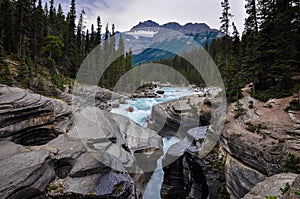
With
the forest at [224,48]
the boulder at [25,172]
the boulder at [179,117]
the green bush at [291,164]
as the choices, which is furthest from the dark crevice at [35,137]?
the green bush at [291,164]

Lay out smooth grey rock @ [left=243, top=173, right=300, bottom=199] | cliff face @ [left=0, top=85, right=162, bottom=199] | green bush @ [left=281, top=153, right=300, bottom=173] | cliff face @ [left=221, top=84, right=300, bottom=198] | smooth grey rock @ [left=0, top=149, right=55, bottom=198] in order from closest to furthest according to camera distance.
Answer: smooth grey rock @ [left=243, top=173, right=300, bottom=199], smooth grey rock @ [left=0, top=149, right=55, bottom=198], green bush @ [left=281, top=153, right=300, bottom=173], cliff face @ [left=0, top=85, right=162, bottom=199], cliff face @ [left=221, top=84, right=300, bottom=198]

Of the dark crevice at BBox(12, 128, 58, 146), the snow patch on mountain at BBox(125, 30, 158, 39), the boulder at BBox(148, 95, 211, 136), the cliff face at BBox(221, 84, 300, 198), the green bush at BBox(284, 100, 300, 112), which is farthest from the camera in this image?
the boulder at BBox(148, 95, 211, 136)

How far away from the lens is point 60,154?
31.0 ft

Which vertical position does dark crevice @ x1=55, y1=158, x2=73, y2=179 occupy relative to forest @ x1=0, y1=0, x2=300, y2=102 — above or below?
below

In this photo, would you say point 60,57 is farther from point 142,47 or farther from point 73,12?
point 142,47

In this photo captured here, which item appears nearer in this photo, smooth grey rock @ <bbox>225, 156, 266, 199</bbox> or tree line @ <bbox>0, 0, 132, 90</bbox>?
smooth grey rock @ <bbox>225, 156, 266, 199</bbox>

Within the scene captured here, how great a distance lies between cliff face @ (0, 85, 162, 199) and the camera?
7.62 m

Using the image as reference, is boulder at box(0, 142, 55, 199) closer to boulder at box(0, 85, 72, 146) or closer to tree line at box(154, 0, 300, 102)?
boulder at box(0, 85, 72, 146)

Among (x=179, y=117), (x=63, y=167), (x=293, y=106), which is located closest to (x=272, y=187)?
(x=293, y=106)

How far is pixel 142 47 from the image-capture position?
18.7 metres

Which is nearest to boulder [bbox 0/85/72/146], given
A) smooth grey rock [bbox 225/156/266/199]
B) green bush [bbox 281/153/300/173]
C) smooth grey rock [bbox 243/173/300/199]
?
smooth grey rock [bbox 225/156/266/199]

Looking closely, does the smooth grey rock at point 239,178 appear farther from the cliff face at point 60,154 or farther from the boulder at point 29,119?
the boulder at point 29,119

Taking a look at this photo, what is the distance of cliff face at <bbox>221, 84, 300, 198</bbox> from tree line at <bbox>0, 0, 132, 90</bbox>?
21853mm

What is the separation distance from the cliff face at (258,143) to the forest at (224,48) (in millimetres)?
2699
